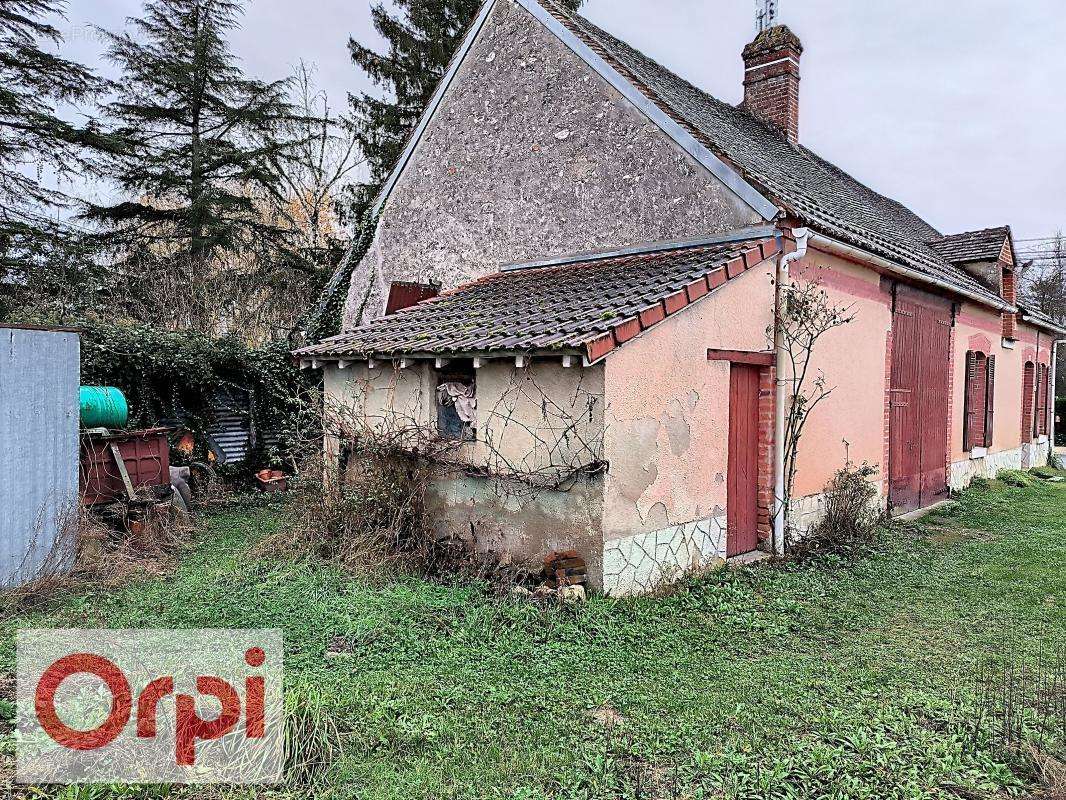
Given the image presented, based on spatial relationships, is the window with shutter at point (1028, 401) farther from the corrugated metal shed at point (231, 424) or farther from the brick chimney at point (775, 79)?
the corrugated metal shed at point (231, 424)

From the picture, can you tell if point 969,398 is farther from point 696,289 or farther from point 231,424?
point 231,424

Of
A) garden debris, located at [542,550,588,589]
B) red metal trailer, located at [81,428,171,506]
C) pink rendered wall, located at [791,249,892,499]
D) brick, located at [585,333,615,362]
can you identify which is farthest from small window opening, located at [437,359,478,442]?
pink rendered wall, located at [791,249,892,499]

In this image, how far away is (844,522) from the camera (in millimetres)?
8555

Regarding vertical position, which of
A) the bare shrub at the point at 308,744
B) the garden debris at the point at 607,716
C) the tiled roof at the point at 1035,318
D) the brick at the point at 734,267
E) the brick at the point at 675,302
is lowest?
the garden debris at the point at 607,716

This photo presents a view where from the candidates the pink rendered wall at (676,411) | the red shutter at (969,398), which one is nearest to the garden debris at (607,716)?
the pink rendered wall at (676,411)

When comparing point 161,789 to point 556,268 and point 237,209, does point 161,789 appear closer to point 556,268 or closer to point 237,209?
point 556,268

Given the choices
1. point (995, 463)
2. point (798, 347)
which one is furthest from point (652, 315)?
point (995, 463)

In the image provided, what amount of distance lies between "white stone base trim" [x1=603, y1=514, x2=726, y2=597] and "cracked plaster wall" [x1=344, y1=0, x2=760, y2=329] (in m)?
3.78

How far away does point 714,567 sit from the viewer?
706cm

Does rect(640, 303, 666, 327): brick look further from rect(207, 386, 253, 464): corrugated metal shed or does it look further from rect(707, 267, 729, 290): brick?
rect(207, 386, 253, 464): corrugated metal shed

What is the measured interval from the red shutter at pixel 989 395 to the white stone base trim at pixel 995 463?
0.50 m

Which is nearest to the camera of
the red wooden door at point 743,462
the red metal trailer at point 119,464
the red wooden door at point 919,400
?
the red wooden door at point 743,462

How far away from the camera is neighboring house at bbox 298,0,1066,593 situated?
6230 mm

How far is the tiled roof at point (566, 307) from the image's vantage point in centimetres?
585
